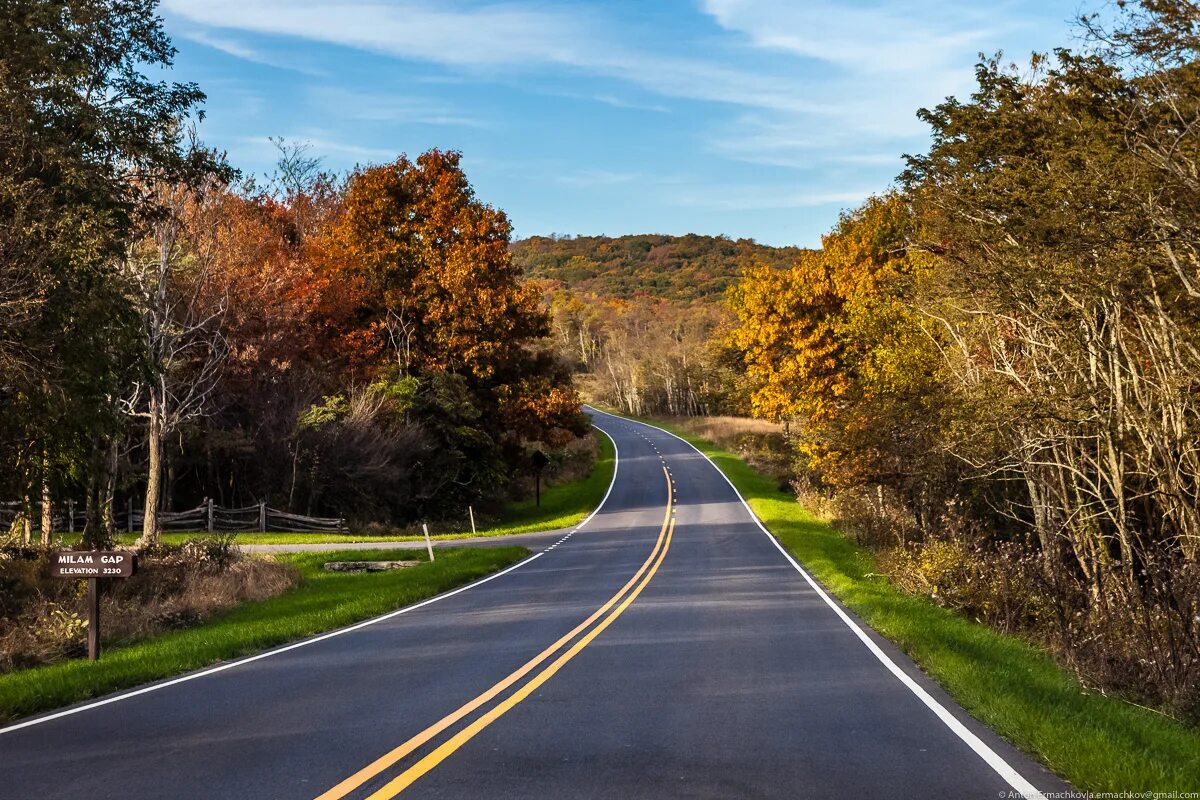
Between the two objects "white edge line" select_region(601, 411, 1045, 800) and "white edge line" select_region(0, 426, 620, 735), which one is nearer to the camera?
"white edge line" select_region(601, 411, 1045, 800)

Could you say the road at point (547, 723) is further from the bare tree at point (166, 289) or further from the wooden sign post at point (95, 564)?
the bare tree at point (166, 289)

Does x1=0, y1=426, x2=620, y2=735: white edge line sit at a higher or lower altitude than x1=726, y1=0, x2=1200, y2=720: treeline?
lower

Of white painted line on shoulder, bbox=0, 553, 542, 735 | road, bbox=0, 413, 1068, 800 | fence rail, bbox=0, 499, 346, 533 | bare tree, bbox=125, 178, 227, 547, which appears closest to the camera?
road, bbox=0, 413, 1068, 800

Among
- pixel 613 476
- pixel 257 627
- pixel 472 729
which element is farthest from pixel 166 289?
pixel 613 476

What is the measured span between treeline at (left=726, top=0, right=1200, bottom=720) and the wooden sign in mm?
10221

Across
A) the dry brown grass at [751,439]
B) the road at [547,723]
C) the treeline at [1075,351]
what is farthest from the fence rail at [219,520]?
the dry brown grass at [751,439]

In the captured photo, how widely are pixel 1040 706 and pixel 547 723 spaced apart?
391 cm

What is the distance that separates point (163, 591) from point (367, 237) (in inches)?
1022

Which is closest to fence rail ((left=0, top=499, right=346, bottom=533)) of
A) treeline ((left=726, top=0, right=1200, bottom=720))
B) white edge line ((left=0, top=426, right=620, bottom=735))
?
white edge line ((left=0, top=426, right=620, bottom=735))

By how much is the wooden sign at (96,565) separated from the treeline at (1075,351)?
1022 centimetres

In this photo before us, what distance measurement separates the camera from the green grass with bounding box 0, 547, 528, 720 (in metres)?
10.4

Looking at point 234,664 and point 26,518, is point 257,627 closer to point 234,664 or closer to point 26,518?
point 234,664

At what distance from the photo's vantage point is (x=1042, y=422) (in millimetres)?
16703

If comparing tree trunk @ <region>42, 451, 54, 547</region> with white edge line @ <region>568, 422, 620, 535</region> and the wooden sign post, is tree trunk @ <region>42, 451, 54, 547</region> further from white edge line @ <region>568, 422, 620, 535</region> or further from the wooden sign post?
white edge line @ <region>568, 422, 620, 535</region>
